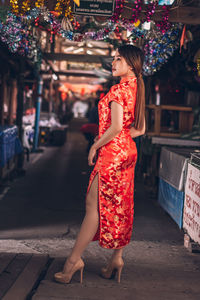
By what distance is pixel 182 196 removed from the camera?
7.30 m

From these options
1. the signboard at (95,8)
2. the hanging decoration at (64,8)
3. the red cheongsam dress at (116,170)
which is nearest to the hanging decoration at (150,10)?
the signboard at (95,8)

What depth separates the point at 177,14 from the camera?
269 inches

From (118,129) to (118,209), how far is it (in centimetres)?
72

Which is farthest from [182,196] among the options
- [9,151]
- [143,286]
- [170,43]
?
[9,151]

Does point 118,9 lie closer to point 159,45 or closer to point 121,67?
point 159,45

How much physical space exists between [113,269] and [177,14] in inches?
144

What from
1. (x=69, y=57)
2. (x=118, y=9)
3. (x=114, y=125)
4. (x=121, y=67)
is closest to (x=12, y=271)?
(x=114, y=125)

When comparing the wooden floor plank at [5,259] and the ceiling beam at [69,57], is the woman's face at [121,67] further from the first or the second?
the ceiling beam at [69,57]

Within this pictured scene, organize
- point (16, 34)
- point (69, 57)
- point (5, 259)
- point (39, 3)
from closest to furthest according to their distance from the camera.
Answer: point (5, 259) < point (39, 3) < point (16, 34) < point (69, 57)

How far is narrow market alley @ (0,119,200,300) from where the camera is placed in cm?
446

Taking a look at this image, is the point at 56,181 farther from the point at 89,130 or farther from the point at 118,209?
the point at 118,209

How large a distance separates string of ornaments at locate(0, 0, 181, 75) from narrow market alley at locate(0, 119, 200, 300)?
2665mm

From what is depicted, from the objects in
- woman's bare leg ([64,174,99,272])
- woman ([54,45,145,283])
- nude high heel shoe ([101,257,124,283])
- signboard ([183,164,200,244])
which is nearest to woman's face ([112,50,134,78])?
woman ([54,45,145,283])

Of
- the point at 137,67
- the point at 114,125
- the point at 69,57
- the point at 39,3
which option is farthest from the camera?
the point at 69,57
